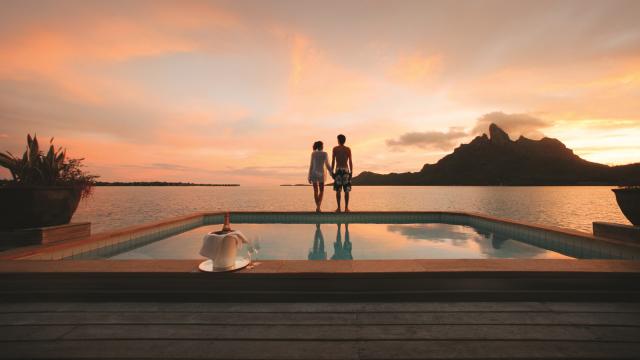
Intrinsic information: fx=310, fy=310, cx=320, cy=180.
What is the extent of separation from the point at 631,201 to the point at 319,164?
6276mm

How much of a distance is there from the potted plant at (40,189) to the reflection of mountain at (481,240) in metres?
5.84

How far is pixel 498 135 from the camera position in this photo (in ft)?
394

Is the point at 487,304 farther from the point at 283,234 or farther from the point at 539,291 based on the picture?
the point at 283,234

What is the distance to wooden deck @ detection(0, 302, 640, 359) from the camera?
5.73ft

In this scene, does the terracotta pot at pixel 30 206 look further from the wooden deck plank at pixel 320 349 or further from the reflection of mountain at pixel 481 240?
the reflection of mountain at pixel 481 240

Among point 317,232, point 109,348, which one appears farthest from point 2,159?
point 317,232

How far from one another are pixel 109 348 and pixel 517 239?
7.12 m

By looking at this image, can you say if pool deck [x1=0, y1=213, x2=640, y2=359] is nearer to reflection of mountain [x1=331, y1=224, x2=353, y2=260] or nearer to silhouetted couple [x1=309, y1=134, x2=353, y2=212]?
reflection of mountain [x1=331, y1=224, x2=353, y2=260]

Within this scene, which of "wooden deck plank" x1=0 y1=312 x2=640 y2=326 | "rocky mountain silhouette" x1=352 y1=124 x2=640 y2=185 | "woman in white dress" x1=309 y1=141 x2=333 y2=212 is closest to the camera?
"wooden deck plank" x1=0 y1=312 x2=640 y2=326

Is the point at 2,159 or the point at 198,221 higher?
the point at 2,159

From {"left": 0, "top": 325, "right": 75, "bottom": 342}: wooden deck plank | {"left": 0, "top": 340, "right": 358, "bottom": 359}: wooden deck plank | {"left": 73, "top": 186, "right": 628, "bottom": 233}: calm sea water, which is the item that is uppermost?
{"left": 0, "top": 325, "right": 75, "bottom": 342}: wooden deck plank

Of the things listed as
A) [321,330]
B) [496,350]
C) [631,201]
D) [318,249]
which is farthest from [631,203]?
[321,330]

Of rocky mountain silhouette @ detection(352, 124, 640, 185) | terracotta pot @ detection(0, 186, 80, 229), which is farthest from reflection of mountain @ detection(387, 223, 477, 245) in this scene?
rocky mountain silhouette @ detection(352, 124, 640, 185)

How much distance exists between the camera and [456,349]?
1.77 m
